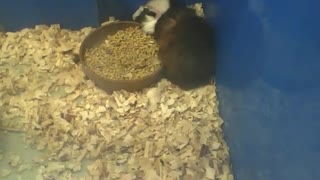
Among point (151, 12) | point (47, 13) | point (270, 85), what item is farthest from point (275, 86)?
point (47, 13)

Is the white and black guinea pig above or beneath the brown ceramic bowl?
above

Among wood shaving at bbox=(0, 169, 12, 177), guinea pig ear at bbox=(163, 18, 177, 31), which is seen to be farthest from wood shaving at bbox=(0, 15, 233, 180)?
guinea pig ear at bbox=(163, 18, 177, 31)

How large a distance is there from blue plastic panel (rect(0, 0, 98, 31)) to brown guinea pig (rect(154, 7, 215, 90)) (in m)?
0.28

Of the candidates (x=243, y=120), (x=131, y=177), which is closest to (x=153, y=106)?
(x=131, y=177)

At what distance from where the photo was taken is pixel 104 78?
6.53 feet

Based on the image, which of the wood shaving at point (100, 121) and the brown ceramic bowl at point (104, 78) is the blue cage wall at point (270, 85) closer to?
the wood shaving at point (100, 121)

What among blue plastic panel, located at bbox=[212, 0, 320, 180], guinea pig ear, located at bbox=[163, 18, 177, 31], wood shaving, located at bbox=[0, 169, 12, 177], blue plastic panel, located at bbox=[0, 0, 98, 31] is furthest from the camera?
blue plastic panel, located at bbox=[0, 0, 98, 31]

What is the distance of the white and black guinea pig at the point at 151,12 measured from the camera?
2098 millimetres

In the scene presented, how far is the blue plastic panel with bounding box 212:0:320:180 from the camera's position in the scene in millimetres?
1080

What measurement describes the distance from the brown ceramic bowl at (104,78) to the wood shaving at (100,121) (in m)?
0.03

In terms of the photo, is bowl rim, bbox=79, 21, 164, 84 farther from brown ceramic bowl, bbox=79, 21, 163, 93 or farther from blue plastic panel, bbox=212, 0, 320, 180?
blue plastic panel, bbox=212, 0, 320, 180

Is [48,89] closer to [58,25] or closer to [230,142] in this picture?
[58,25]

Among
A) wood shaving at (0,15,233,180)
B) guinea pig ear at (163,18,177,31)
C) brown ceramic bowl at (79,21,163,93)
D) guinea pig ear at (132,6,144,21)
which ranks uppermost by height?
guinea pig ear at (132,6,144,21)

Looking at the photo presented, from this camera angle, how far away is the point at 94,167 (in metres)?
1.85
